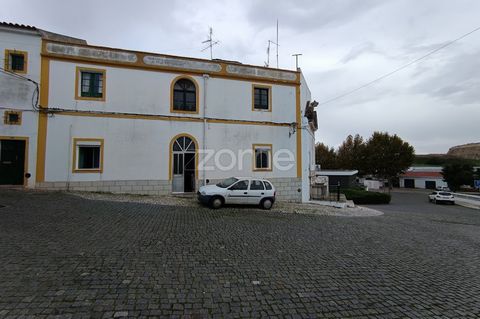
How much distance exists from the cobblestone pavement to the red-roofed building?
6274 centimetres

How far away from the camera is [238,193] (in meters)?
12.5

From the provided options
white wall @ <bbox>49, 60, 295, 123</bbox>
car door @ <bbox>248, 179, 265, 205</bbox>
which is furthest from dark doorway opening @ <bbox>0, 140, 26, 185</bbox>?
car door @ <bbox>248, 179, 265, 205</bbox>

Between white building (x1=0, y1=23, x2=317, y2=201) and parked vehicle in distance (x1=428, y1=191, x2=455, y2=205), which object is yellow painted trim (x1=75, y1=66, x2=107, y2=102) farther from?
parked vehicle in distance (x1=428, y1=191, x2=455, y2=205)

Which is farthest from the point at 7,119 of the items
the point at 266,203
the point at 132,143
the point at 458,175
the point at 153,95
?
the point at 458,175

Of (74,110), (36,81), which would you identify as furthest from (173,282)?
(36,81)

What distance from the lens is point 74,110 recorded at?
13.3 metres

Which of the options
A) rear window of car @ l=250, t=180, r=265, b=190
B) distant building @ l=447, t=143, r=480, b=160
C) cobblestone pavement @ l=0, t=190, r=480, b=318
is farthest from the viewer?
distant building @ l=447, t=143, r=480, b=160

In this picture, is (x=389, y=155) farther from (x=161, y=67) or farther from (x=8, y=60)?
(x=8, y=60)

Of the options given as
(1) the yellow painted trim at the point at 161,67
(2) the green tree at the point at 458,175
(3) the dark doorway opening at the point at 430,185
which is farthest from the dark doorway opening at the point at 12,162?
(3) the dark doorway opening at the point at 430,185

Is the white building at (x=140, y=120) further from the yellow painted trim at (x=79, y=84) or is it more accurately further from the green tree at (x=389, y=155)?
the green tree at (x=389, y=155)

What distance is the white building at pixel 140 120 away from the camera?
1283 cm

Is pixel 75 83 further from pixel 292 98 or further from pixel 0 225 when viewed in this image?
pixel 292 98

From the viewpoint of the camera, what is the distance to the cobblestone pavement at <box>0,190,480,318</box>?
3.52 m

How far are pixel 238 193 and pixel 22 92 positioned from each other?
1151 centimetres
